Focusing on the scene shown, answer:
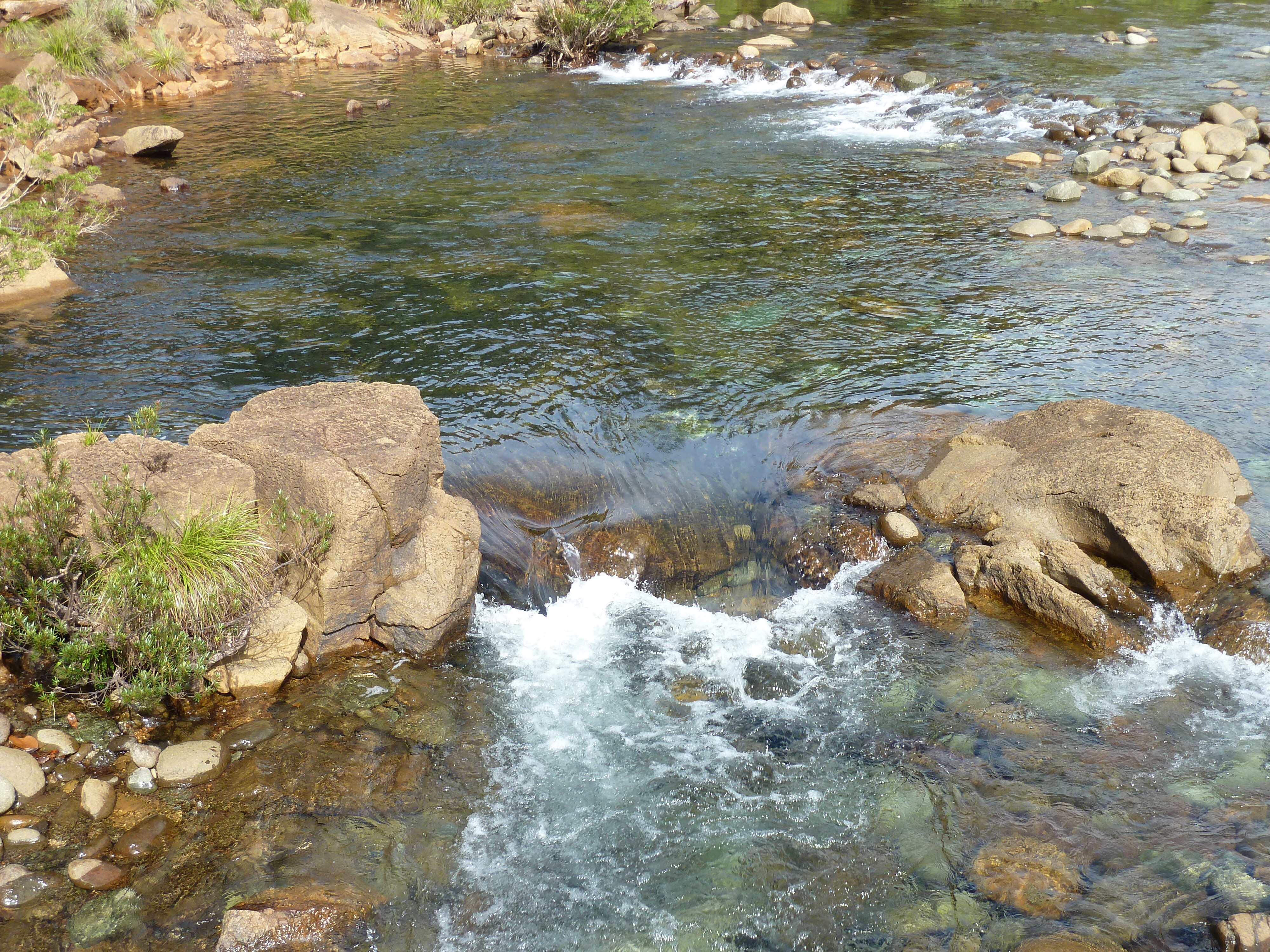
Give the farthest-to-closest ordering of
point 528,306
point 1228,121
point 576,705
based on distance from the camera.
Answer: point 1228,121, point 528,306, point 576,705

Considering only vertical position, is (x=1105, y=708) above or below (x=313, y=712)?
below

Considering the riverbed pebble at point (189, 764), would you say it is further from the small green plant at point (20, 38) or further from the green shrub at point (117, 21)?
the green shrub at point (117, 21)

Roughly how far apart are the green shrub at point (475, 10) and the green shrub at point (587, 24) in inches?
127

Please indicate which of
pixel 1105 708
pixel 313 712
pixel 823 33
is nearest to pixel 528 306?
pixel 313 712

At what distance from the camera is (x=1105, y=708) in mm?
6660

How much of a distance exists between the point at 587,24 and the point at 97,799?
26552 millimetres

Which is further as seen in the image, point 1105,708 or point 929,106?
point 929,106

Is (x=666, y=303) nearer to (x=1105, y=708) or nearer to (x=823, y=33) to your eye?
(x=1105, y=708)

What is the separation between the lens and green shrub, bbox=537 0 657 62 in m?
27.3

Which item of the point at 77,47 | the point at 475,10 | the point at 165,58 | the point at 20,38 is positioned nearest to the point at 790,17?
the point at 475,10

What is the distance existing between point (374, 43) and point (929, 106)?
18.1 meters

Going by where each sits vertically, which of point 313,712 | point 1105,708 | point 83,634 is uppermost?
point 83,634

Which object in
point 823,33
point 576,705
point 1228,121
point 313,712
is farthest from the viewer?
point 823,33

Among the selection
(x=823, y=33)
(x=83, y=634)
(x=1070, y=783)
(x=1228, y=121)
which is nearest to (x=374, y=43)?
(x=823, y=33)
